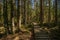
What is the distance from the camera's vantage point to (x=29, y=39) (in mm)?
15023

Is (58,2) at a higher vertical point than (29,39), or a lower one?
higher

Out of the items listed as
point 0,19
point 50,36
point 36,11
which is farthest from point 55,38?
point 36,11

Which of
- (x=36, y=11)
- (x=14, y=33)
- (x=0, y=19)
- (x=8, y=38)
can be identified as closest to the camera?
(x=8, y=38)

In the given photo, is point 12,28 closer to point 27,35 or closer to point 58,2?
point 27,35

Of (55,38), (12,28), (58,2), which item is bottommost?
(55,38)

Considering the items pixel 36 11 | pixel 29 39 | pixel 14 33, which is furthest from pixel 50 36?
pixel 36 11

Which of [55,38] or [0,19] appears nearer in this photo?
[55,38]

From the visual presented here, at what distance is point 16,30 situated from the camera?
16672mm

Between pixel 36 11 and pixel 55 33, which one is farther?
pixel 36 11

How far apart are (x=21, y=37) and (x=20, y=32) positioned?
152 centimetres

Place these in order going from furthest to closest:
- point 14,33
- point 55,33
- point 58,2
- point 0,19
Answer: point 0,19 < point 58,2 < point 55,33 < point 14,33

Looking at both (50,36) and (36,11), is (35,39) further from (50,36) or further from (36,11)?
(36,11)

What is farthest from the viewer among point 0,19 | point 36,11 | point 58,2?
point 36,11

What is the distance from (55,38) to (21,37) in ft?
12.2
